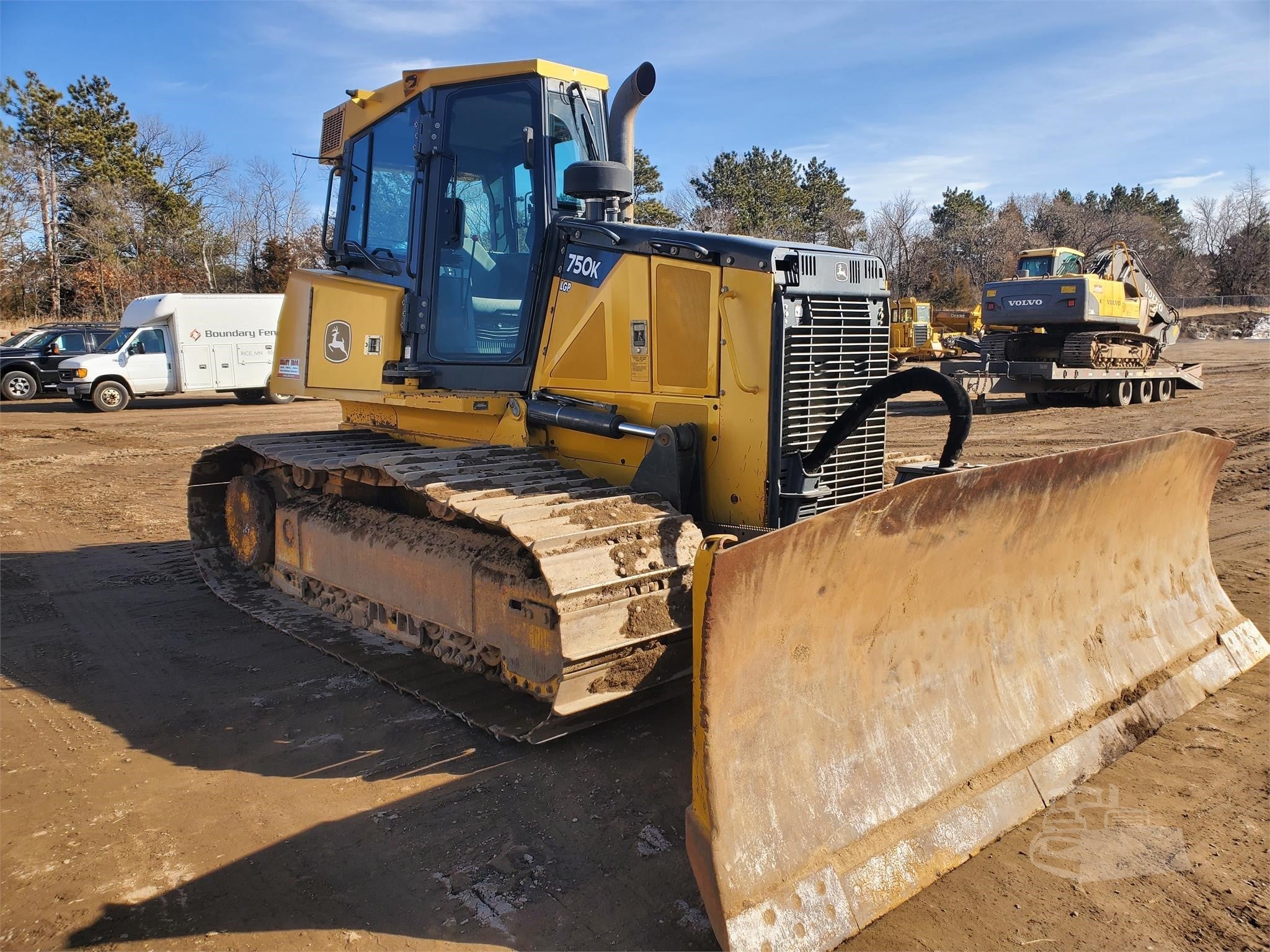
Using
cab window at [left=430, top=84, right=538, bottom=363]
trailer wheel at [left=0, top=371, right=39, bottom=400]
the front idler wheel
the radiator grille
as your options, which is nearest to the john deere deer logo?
cab window at [left=430, top=84, right=538, bottom=363]

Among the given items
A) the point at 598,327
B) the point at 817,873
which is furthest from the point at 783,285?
the point at 817,873

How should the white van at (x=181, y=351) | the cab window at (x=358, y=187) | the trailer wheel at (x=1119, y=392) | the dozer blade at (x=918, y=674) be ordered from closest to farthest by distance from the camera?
the dozer blade at (x=918, y=674)
the cab window at (x=358, y=187)
the trailer wheel at (x=1119, y=392)
the white van at (x=181, y=351)

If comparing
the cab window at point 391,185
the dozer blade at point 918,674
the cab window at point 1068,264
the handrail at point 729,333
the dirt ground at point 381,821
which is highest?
the cab window at point 1068,264

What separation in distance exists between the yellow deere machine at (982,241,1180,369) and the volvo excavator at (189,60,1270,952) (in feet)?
49.6

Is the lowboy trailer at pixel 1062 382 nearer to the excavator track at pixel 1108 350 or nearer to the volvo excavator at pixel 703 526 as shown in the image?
the excavator track at pixel 1108 350

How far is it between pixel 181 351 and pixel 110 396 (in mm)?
1857

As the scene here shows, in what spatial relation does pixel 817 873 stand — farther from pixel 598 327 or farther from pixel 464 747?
pixel 598 327

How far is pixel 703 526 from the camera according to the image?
4.62 meters

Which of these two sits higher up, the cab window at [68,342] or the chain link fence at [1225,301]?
the chain link fence at [1225,301]

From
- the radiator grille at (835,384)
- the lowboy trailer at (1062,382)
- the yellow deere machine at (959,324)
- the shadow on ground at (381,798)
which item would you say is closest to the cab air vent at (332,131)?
the shadow on ground at (381,798)

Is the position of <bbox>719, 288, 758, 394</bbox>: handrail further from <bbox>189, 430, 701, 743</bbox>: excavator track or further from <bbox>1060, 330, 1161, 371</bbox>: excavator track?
<bbox>1060, 330, 1161, 371</bbox>: excavator track

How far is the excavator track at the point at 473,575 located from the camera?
148 inches

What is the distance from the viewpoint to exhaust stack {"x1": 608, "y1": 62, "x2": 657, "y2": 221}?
4941 millimetres

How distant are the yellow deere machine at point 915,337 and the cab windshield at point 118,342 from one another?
20.9 m
